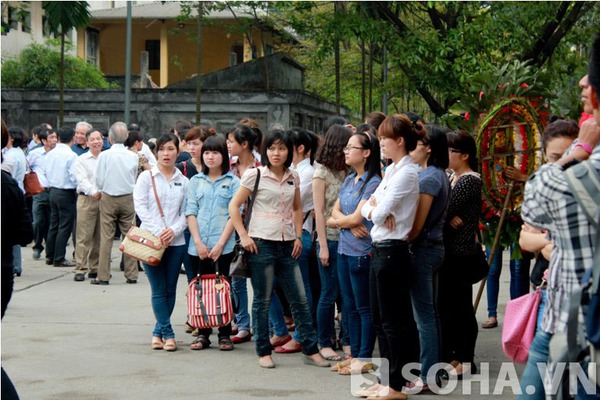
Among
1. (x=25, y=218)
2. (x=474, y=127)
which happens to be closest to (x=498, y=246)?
(x=474, y=127)

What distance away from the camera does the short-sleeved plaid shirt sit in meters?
4.02

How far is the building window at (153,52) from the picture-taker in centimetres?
5341

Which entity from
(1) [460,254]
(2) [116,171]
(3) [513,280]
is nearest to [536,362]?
(1) [460,254]

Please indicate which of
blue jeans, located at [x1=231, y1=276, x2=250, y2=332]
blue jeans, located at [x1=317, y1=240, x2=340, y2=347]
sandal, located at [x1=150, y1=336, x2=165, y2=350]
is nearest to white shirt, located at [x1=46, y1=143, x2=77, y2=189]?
blue jeans, located at [x1=231, y1=276, x2=250, y2=332]

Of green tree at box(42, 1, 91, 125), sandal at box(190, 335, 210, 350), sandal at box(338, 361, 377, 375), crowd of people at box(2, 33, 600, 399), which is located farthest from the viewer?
green tree at box(42, 1, 91, 125)

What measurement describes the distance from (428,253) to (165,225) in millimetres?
2858

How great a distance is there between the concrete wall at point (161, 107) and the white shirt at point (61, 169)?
15.5m

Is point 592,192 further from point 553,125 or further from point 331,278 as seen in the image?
point 331,278

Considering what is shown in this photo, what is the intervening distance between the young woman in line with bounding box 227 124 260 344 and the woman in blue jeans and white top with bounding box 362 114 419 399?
8.13ft

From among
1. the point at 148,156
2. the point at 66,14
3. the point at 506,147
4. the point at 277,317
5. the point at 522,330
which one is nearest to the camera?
the point at 522,330

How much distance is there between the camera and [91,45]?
170ft

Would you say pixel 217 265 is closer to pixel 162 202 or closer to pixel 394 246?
pixel 162 202

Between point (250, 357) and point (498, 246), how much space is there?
2.36m

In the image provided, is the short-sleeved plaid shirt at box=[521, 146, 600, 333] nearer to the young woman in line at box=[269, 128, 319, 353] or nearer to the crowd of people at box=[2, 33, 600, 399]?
the crowd of people at box=[2, 33, 600, 399]
